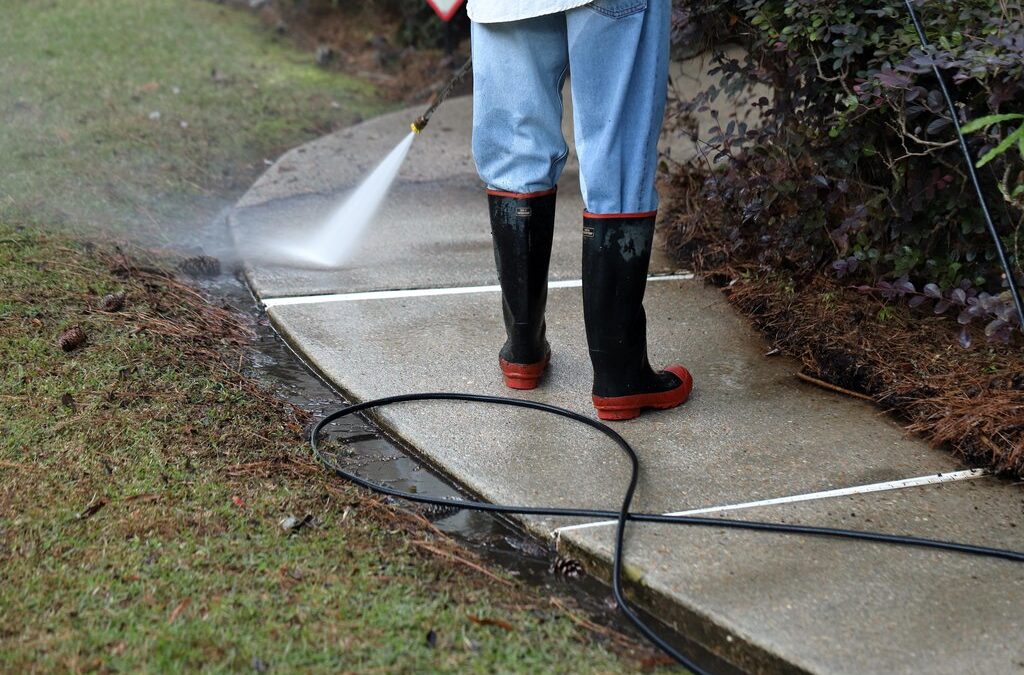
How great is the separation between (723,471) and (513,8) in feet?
4.14

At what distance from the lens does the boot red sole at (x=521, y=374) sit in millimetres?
3039

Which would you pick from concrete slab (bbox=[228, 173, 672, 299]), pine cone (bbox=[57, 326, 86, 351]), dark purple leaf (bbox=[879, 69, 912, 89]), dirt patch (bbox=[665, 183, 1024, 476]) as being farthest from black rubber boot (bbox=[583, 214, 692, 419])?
pine cone (bbox=[57, 326, 86, 351])

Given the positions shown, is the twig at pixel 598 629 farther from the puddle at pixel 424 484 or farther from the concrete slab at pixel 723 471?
the concrete slab at pixel 723 471

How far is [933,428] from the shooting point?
2803mm

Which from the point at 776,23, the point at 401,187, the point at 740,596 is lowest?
the point at 401,187

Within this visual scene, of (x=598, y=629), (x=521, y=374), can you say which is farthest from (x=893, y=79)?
(x=598, y=629)

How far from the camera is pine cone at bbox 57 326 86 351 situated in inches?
120

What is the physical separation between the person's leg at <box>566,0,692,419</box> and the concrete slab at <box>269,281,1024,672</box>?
6.5 inches

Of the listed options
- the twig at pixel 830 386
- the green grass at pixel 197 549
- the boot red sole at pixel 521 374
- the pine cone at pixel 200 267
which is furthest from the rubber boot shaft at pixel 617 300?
the pine cone at pixel 200 267

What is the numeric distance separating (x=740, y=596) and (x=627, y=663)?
11.9 inches

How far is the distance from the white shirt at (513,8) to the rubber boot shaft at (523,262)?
18.7 inches

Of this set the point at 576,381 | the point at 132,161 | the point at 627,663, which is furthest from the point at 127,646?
the point at 132,161

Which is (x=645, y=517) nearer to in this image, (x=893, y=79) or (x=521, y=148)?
(x=521, y=148)

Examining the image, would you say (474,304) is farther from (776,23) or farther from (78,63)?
(78,63)
